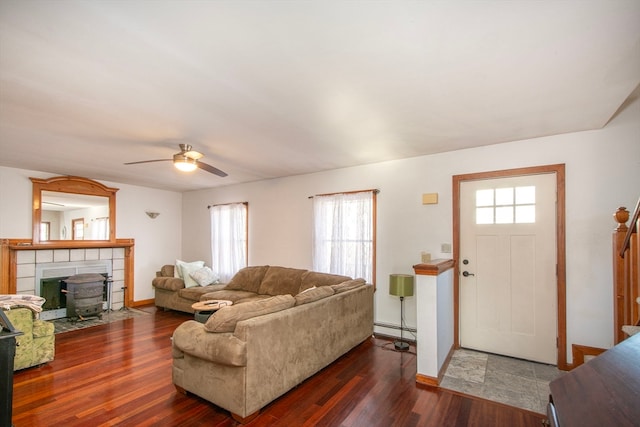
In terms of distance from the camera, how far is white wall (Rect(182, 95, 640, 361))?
2963 millimetres

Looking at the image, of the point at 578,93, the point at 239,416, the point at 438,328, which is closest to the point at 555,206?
the point at 578,93

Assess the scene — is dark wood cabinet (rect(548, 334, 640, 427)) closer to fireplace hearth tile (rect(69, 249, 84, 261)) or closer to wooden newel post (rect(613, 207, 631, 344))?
wooden newel post (rect(613, 207, 631, 344))

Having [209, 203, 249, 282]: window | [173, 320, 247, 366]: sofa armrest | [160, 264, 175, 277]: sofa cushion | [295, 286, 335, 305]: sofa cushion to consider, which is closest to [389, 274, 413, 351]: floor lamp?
[295, 286, 335, 305]: sofa cushion

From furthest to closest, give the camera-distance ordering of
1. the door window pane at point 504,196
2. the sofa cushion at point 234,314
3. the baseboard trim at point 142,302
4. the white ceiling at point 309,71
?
the baseboard trim at point 142,302 < the door window pane at point 504,196 < the sofa cushion at point 234,314 < the white ceiling at point 309,71

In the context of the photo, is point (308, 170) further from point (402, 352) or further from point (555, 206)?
point (555, 206)

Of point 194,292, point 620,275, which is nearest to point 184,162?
point 194,292

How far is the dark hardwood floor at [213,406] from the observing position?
229 centimetres

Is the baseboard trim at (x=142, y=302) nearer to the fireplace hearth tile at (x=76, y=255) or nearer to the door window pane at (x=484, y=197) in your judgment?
the fireplace hearth tile at (x=76, y=255)

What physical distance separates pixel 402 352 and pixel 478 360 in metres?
0.82

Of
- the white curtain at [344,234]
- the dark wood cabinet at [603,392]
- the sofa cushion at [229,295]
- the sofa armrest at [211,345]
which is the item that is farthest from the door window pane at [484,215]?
the sofa cushion at [229,295]

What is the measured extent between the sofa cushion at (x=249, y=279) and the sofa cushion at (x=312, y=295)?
7.20 ft

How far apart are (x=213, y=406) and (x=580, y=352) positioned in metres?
3.55

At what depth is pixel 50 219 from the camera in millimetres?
5055

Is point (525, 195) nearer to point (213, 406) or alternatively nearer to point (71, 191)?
point (213, 406)
